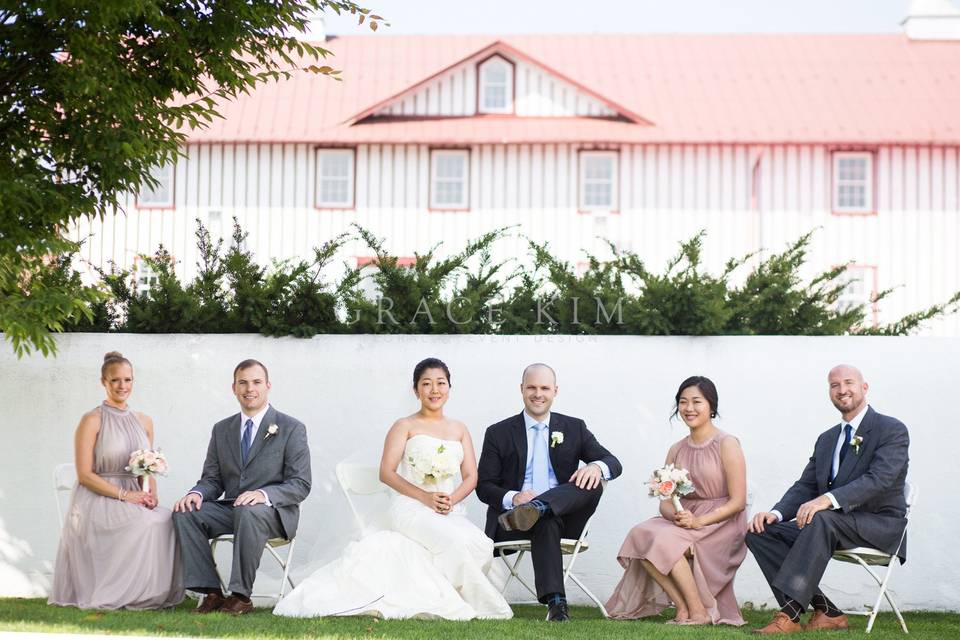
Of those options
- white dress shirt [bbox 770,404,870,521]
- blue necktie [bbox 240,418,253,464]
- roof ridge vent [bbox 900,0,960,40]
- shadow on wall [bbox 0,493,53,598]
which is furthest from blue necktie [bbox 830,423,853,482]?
roof ridge vent [bbox 900,0,960,40]

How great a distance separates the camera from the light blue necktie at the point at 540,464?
794cm

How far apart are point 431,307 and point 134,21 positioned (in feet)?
9.92

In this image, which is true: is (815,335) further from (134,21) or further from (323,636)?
(134,21)

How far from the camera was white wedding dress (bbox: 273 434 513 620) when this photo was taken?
276 inches

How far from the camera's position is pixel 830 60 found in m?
28.1

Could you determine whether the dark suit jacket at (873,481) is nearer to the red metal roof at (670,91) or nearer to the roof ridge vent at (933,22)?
the red metal roof at (670,91)

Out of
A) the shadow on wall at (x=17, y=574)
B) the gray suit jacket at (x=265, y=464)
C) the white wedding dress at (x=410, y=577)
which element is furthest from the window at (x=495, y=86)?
the white wedding dress at (x=410, y=577)

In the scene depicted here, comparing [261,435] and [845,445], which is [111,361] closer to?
[261,435]

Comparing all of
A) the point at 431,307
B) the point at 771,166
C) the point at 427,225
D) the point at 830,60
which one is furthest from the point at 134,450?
the point at 830,60

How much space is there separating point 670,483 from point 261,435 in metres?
2.60

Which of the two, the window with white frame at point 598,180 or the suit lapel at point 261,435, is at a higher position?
the window with white frame at point 598,180

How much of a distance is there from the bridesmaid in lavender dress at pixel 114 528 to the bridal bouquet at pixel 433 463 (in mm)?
1575

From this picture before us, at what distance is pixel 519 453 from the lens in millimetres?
7922

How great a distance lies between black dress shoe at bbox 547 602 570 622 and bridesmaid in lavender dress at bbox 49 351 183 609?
2318 mm
